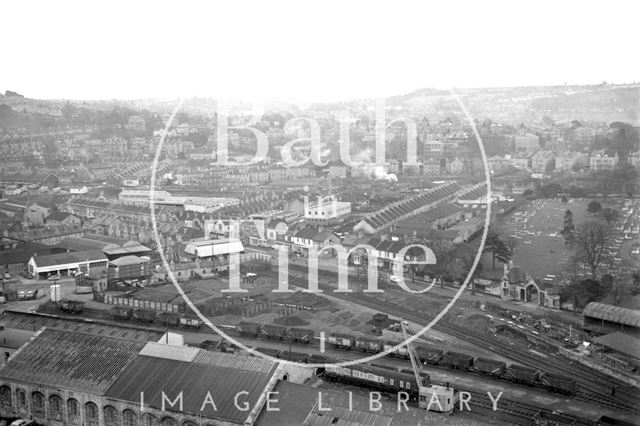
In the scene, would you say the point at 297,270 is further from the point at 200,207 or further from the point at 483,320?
the point at 200,207

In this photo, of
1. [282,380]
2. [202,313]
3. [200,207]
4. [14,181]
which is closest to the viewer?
[282,380]

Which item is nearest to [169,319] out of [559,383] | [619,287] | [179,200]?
[559,383]

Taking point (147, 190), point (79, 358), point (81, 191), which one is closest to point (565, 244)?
point (79, 358)

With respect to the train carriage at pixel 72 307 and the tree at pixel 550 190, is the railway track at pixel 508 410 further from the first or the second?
the tree at pixel 550 190

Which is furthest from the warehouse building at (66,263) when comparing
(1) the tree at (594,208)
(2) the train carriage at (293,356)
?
(1) the tree at (594,208)

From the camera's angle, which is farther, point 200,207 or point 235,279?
point 200,207

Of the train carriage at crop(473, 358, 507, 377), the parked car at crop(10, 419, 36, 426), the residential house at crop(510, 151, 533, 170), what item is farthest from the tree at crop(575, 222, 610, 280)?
the residential house at crop(510, 151, 533, 170)
